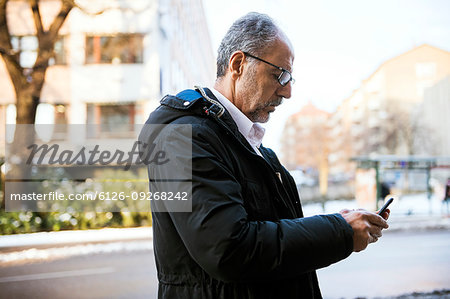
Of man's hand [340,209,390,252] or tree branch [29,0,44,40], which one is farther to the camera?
tree branch [29,0,44,40]

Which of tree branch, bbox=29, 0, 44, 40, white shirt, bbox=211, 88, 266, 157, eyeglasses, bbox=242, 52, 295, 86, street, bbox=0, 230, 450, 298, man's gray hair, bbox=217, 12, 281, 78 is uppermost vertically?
tree branch, bbox=29, 0, 44, 40

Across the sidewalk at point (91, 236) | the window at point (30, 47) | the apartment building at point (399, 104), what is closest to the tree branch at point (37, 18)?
the sidewalk at point (91, 236)

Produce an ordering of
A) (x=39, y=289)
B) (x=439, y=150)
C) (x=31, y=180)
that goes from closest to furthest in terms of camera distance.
A: (x=39, y=289) < (x=31, y=180) < (x=439, y=150)

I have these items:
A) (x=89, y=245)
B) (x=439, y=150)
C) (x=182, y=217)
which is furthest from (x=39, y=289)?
(x=439, y=150)

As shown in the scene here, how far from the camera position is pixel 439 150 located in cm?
3453

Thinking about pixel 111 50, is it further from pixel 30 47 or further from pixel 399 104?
A: pixel 399 104

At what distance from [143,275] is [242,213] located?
587 centimetres

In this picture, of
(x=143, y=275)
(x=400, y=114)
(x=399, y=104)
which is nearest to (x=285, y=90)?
(x=143, y=275)

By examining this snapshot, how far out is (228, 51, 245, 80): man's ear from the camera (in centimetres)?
126

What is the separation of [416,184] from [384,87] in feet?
105

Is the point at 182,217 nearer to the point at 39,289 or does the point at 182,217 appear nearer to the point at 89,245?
the point at 39,289

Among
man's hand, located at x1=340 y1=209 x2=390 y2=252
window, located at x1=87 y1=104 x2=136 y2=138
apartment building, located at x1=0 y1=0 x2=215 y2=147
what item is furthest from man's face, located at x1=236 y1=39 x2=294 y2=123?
window, located at x1=87 y1=104 x2=136 y2=138

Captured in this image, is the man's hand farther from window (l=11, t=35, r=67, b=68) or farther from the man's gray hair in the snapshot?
window (l=11, t=35, r=67, b=68)

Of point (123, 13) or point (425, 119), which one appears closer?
point (123, 13)
